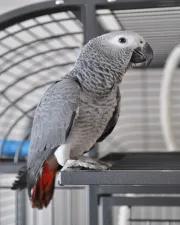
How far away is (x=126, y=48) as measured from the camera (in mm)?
826

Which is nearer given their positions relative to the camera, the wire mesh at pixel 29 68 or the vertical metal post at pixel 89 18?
the vertical metal post at pixel 89 18

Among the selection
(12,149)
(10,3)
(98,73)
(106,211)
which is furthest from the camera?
(10,3)

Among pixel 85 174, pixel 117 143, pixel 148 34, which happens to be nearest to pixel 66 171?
pixel 85 174

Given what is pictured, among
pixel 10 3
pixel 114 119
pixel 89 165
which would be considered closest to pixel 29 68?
pixel 10 3

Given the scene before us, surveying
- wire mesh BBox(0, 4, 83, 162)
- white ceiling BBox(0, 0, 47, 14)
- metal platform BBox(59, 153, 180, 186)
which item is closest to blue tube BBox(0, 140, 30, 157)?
wire mesh BBox(0, 4, 83, 162)

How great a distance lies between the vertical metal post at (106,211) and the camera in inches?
29.3

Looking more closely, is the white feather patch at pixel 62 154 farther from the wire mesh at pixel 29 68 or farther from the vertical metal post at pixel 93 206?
the wire mesh at pixel 29 68

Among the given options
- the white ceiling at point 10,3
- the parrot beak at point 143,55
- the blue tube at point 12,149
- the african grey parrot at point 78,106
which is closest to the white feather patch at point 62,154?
the african grey parrot at point 78,106

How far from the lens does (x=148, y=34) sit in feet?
3.31

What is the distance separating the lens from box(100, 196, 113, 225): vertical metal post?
744mm

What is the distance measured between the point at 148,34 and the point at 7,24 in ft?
1.15

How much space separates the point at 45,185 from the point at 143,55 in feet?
1.16

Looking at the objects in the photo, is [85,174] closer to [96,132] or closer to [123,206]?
[123,206]

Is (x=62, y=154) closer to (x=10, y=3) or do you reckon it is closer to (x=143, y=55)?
(x=143, y=55)
